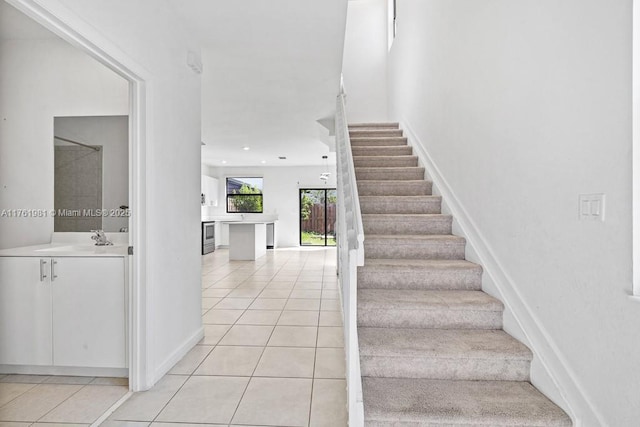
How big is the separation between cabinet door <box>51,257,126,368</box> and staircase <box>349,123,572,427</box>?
5.66 ft

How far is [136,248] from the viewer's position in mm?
2211

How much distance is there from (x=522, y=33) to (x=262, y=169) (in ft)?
31.0

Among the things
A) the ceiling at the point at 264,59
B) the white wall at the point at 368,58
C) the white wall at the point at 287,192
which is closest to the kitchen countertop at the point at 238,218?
the white wall at the point at 287,192

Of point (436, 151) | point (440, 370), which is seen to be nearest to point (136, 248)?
point (440, 370)

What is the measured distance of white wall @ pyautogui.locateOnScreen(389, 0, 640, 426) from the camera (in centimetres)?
140

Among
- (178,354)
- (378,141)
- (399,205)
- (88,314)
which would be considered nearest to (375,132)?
(378,141)

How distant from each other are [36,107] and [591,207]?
13.2 ft

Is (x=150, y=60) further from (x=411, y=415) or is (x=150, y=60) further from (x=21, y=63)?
(x=411, y=415)

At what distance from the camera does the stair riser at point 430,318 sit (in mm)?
2283

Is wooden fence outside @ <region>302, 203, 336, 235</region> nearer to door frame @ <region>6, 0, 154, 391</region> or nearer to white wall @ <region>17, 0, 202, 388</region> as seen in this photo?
white wall @ <region>17, 0, 202, 388</region>

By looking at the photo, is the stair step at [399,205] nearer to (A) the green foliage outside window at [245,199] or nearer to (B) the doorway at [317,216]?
(B) the doorway at [317,216]

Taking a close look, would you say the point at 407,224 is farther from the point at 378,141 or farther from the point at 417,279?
the point at 378,141

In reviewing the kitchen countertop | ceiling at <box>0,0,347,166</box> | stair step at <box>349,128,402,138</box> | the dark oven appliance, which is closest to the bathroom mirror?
ceiling at <box>0,0,347,166</box>

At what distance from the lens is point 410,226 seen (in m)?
3.27
